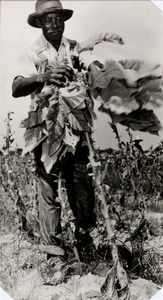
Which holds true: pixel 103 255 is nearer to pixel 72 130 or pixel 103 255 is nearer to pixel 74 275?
pixel 74 275

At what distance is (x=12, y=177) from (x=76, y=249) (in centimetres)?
97

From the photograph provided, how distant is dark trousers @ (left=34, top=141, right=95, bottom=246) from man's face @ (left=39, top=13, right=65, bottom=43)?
42.3 inches

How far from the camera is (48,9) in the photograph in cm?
310

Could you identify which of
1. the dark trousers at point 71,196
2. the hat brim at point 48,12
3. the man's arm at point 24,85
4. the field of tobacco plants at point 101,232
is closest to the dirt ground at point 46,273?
the field of tobacco plants at point 101,232

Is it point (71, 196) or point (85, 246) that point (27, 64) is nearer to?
point (71, 196)

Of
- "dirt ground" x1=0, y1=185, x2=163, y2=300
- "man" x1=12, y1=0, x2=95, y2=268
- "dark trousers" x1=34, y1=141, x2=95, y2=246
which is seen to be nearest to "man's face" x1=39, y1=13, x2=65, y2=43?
"man" x1=12, y1=0, x2=95, y2=268

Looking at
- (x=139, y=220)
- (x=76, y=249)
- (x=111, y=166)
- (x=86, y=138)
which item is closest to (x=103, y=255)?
(x=76, y=249)

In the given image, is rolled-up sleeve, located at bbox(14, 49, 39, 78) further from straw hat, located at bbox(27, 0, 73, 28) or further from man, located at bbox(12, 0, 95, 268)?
straw hat, located at bbox(27, 0, 73, 28)

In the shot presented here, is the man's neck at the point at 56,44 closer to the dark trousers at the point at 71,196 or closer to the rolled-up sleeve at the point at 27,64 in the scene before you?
the rolled-up sleeve at the point at 27,64

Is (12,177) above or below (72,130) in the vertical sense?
below

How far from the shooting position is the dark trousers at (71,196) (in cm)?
316

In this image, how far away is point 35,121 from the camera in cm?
319

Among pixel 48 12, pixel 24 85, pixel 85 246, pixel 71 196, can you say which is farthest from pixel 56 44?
pixel 85 246

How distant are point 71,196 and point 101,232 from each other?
0.46m
